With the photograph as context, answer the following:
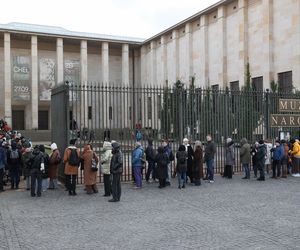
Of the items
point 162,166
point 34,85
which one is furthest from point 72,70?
point 162,166

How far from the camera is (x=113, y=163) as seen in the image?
10.4 m

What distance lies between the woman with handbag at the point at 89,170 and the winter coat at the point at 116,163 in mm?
1246

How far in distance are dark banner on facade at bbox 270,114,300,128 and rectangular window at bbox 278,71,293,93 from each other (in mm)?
15231

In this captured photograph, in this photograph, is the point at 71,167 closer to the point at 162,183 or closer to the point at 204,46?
the point at 162,183

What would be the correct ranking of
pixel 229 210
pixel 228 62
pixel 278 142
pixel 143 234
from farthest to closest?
pixel 228 62, pixel 278 142, pixel 229 210, pixel 143 234

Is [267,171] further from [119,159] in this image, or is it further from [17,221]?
[17,221]

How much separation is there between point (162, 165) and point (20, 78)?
39.9m

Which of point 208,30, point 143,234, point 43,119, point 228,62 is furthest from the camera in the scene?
point 43,119

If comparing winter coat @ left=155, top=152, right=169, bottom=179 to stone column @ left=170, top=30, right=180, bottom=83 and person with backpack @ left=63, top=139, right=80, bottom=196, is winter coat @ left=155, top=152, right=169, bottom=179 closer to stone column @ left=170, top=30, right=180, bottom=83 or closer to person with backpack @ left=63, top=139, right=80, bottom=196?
person with backpack @ left=63, top=139, right=80, bottom=196

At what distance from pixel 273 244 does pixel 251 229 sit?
94cm

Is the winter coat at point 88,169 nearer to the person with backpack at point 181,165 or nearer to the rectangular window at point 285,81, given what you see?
the person with backpack at point 181,165

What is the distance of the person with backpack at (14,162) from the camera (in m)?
12.2

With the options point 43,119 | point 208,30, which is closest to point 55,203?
point 208,30

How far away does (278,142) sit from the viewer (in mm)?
14914
